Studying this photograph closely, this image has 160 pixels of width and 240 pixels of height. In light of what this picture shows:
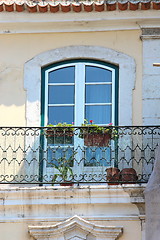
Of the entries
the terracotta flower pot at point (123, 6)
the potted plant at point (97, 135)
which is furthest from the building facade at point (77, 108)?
the potted plant at point (97, 135)

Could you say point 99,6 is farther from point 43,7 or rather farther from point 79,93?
point 79,93

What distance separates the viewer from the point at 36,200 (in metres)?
15.0

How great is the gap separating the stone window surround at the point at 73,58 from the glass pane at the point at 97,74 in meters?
0.16

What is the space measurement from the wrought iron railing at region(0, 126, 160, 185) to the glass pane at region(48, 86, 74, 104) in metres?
0.64

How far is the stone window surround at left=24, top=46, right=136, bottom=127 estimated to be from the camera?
15906mm

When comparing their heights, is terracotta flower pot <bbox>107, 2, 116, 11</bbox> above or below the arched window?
above

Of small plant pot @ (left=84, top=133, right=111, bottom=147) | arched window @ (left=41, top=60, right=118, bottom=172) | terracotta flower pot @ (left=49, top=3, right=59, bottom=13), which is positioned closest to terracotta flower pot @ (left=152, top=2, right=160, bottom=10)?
arched window @ (left=41, top=60, right=118, bottom=172)

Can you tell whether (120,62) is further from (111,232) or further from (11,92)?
(111,232)

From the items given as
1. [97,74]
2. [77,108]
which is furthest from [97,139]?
[97,74]

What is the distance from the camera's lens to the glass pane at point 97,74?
1611 cm

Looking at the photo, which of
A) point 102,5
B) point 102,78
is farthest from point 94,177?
point 102,5

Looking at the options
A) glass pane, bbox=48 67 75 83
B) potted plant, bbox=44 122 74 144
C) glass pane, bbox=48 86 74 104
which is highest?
glass pane, bbox=48 67 75 83

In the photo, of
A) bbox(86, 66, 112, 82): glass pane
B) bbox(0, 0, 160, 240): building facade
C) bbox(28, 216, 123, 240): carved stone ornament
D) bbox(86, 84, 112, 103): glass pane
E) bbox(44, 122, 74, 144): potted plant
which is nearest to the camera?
bbox(28, 216, 123, 240): carved stone ornament

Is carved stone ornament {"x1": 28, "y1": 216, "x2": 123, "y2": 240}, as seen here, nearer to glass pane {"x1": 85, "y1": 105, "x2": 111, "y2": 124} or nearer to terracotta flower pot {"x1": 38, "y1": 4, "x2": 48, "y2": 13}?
glass pane {"x1": 85, "y1": 105, "x2": 111, "y2": 124}
